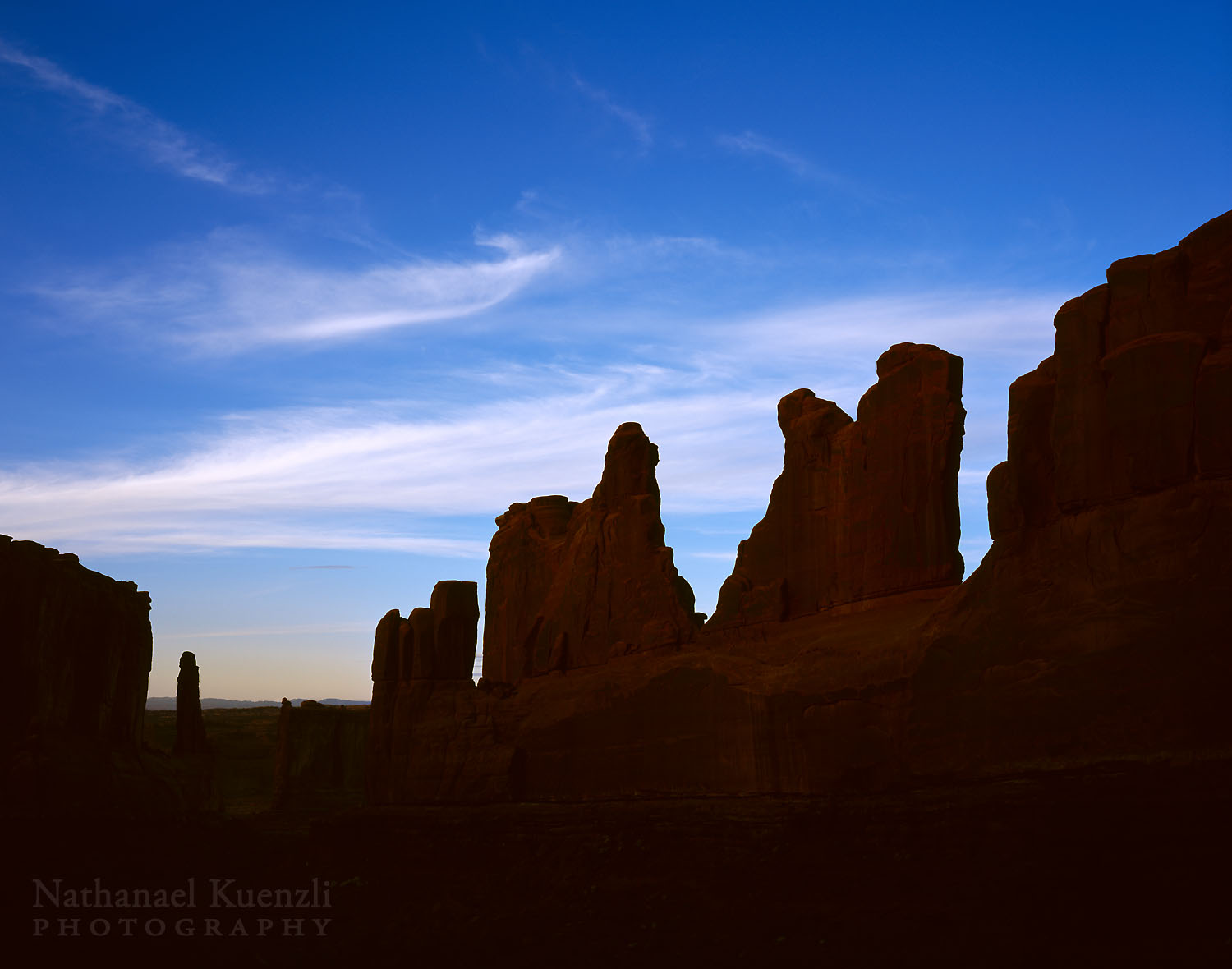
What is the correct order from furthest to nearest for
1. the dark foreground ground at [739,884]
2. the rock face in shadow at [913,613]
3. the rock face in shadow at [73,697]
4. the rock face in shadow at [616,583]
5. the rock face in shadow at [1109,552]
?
the rock face in shadow at [73,697] → the rock face in shadow at [616,583] → the rock face in shadow at [913,613] → the rock face in shadow at [1109,552] → the dark foreground ground at [739,884]

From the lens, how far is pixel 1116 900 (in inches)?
624

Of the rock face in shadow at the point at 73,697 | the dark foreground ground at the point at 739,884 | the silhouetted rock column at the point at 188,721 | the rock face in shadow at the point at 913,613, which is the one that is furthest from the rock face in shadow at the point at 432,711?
the silhouetted rock column at the point at 188,721

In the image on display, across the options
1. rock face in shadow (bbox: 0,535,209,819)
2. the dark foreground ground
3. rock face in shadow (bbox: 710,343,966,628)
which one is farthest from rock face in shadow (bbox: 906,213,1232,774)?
rock face in shadow (bbox: 0,535,209,819)

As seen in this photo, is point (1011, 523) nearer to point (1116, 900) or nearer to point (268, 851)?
point (1116, 900)

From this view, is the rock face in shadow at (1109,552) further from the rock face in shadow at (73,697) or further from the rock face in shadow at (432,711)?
the rock face in shadow at (73,697)

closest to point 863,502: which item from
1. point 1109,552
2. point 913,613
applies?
point 913,613

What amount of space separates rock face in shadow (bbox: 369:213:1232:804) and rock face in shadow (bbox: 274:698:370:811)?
95.1ft

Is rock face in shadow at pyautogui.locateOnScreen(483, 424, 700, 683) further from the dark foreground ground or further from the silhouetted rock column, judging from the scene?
the silhouetted rock column

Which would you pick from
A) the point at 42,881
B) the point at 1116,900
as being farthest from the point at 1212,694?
the point at 42,881

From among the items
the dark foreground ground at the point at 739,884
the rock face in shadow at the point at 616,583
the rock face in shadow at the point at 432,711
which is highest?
the rock face in shadow at the point at 616,583

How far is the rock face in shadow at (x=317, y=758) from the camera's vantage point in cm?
6162

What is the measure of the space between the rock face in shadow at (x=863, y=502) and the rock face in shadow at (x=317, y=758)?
123 ft

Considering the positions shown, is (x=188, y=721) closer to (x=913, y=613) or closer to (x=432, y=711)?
(x=432, y=711)

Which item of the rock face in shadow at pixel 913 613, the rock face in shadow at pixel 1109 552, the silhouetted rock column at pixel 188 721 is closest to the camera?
the rock face in shadow at pixel 1109 552
